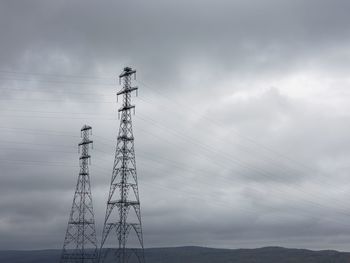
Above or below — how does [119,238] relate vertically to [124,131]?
below

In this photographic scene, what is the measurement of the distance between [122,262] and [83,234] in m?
18.8

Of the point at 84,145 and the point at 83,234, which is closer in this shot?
the point at 83,234

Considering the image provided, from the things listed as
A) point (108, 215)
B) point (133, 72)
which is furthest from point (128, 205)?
point (133, 72)

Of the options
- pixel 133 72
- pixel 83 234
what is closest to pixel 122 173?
pixel 133 72

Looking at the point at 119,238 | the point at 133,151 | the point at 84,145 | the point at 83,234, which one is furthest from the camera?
the point at 84,145

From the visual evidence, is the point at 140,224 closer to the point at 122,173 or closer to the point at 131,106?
the point at 122,173

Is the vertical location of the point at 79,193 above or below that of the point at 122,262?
above

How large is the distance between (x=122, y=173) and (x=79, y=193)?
19.9m

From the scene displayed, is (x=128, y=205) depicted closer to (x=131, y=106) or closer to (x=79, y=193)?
(x=131, y=106)

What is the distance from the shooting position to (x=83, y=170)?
9150 cm

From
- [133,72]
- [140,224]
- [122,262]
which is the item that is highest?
[133,72]

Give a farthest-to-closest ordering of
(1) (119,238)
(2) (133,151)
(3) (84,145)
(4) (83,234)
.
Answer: (3) (84,145), (4) (83,234), (2) (133,151), (1) (119,238)

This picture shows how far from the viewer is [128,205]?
71562 millimetres

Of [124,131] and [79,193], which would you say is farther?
A: [79,193]
